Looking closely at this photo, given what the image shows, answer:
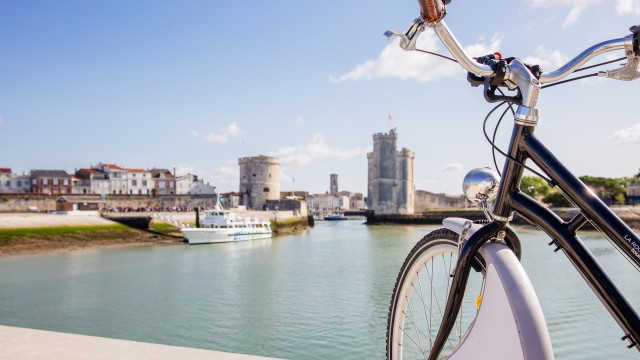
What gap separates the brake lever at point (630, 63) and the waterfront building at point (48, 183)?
2895 inches

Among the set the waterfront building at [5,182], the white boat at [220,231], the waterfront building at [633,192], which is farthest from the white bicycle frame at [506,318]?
the waterfront building at [5,182]

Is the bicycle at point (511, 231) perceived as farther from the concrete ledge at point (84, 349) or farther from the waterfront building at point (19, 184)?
the waterfront building at point (19, 184)

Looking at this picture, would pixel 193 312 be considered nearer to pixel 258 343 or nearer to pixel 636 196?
pixel 258 343

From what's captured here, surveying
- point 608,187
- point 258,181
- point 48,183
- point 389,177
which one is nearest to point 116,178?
point 48,183

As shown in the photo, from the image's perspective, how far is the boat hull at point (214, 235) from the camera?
114 feet

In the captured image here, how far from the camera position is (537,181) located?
7144 centimetres

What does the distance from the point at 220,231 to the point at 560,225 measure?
36.0m

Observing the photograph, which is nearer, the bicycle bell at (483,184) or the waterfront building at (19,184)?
the bicycle bell at (483,184)

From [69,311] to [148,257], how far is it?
12.8 metres

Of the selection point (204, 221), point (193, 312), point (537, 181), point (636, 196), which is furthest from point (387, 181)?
point (193, 312)

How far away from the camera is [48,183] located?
67188mm

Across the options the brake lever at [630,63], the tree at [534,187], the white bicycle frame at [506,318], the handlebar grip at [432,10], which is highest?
the tree at [534,187]

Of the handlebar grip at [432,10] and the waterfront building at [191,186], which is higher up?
the waterfront building at [191,186]

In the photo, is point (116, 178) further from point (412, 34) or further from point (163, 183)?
point (412, 34)
